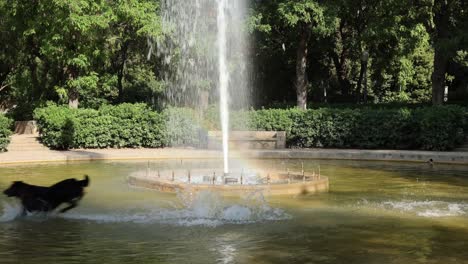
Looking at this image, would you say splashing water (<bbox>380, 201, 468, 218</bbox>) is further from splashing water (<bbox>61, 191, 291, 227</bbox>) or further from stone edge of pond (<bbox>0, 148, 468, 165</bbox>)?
stone edge of pond (<bbox>0, 148, 468, 165</bbox>)

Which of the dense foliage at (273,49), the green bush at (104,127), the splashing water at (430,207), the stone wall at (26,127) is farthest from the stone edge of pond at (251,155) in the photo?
the stone wall at (26,127)

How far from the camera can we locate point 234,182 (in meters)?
14.6

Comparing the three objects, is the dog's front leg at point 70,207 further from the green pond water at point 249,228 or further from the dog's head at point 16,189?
the dog's head at point 16,189

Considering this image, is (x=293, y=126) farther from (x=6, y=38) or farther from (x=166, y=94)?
(x=6, y=38)

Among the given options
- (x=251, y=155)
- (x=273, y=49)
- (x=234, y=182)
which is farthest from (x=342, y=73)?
(x=234, y=182)

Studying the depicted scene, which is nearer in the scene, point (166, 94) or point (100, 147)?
point (100, 147)

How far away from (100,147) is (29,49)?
13857 millimetres

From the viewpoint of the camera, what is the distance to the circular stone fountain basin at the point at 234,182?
1312cm

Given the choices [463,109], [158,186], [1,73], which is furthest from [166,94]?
[158,186]

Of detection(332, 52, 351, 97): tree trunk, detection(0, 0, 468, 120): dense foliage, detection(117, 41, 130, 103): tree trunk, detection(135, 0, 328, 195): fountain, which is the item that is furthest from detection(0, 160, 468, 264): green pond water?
detection(332, 52, 351, 97): tree trunk

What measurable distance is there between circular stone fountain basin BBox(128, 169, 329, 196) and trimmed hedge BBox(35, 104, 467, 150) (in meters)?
10.3

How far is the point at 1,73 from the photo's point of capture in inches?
1827

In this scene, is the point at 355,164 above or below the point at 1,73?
below

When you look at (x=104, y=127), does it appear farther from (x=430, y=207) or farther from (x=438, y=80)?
(x=438, y=80)
